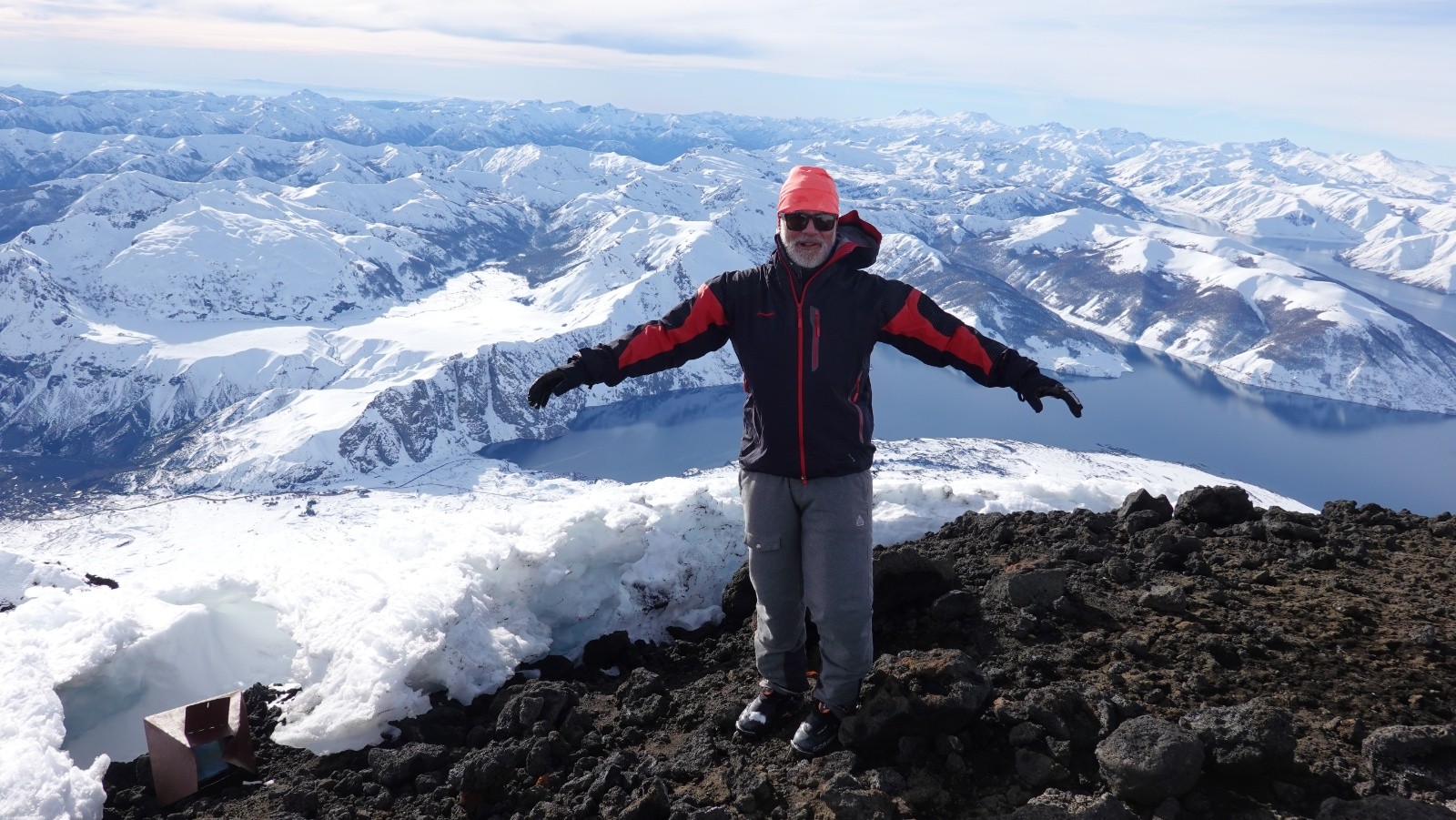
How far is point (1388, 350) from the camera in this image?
178125mm

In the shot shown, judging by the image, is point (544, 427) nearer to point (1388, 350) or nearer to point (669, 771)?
point (669, 771)

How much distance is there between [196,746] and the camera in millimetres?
4590

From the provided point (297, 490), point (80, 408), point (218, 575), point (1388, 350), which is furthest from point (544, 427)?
point (1388, 350)

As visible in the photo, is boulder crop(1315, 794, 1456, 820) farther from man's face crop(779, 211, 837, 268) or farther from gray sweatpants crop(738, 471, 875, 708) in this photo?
man's face crop(779, 211, 837, 268)

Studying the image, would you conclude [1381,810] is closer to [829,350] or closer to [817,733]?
[817,733]

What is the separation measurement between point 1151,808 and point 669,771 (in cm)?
223

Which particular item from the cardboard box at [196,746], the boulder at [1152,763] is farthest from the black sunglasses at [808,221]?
the cardboard box at [196,746]

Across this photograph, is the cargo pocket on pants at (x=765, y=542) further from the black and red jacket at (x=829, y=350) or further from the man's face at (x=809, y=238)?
the man's face at (x=809, y=238)

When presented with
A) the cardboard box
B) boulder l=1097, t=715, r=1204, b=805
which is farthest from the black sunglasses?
the cardboard box

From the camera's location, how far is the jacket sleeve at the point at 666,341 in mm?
4352

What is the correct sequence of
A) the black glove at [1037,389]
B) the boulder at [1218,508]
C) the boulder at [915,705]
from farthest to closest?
the boulder at [1218,508] → the black glove at [1037,389] → the boulder at [915,705]

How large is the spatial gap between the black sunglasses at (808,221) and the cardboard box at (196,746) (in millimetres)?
4428

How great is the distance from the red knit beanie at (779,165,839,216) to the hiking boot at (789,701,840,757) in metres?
2.63

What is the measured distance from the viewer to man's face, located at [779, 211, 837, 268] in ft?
13.4
